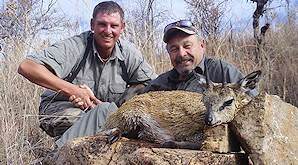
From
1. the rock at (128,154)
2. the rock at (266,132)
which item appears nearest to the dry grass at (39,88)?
the rock at (128,154)

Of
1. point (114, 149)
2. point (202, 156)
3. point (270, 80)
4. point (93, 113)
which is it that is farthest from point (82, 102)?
point (270, 80)

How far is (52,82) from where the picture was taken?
16.8 ft

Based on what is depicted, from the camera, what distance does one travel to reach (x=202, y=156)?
2.96 m

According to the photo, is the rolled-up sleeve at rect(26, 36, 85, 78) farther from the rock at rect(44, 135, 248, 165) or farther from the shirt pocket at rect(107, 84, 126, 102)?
the rock at rect(44, 135, 248, 165)

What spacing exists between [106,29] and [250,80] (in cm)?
247

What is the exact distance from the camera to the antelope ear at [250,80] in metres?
3.46

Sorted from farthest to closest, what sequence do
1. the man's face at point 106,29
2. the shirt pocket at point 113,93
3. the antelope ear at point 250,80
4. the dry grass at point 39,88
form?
1. the shirt pocket at point 113,93
2. the man's face at point 106,29
3. the dry grass at point 39,88
4. the antelope ear at point 250,80

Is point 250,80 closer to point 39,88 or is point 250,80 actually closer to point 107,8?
point 107,8

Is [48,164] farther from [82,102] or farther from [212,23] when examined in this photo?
[212,23]

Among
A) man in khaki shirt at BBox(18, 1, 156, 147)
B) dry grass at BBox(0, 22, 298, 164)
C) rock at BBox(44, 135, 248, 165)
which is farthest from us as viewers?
man in khaki shirt at BBox(18, 1, 156, 147)

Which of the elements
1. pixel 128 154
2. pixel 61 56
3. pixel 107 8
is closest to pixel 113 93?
pixel 61 56

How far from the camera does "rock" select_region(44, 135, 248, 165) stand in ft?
9.68

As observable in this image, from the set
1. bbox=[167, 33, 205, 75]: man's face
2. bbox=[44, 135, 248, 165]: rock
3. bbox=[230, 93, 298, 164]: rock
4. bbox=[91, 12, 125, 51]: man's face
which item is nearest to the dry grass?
bbox=[91, 12, 125, 51]: man's face

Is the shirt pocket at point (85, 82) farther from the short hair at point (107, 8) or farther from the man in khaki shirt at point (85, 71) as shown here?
the short hair at point (107, 8)
